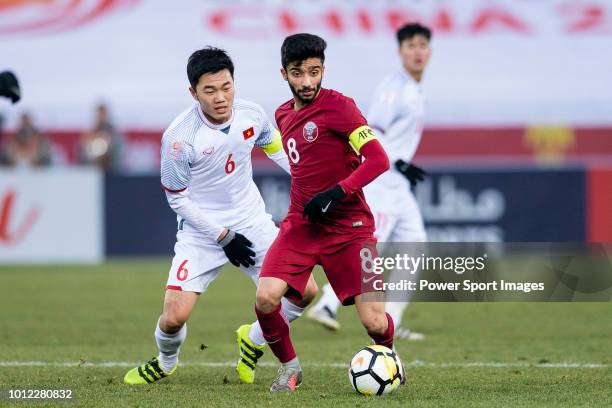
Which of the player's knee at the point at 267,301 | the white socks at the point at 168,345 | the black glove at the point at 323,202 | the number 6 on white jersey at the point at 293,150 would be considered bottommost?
the white socks at the point at 168,345

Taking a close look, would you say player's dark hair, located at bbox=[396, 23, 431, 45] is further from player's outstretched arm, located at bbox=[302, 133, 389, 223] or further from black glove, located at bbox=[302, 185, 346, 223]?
black glove, located at bbox=[302, 185, 346, 223]

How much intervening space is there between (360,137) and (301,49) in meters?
0.61

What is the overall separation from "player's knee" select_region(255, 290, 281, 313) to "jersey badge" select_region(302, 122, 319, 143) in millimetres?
938

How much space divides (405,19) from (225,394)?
21.4 metres

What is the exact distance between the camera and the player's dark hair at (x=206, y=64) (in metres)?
7.47

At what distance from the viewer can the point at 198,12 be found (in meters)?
28.6

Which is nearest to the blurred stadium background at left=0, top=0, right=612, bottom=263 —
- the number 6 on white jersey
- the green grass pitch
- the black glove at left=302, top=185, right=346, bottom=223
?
the green grass pitch

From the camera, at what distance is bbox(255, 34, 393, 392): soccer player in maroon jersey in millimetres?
7051

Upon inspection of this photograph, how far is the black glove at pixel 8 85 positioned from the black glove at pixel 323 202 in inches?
75.4

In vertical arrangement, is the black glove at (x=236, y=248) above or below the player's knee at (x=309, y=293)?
above

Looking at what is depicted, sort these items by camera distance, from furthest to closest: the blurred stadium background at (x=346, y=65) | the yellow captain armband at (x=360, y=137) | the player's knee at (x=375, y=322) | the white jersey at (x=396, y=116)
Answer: the blurred stadium background at (x=346, y=65) → the white jersey at (x=396, y=116) → the player's knee at (x=375, y=322) → the yellow captain armband at (x=360, y=137)

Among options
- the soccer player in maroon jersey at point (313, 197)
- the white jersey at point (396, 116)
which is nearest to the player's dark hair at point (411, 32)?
the white jersey at point (396, 116)

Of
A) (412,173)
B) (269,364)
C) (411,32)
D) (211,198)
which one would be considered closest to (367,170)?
(211,198)

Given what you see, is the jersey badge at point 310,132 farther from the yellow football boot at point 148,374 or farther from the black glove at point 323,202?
the yellow football boot at point 148,374
